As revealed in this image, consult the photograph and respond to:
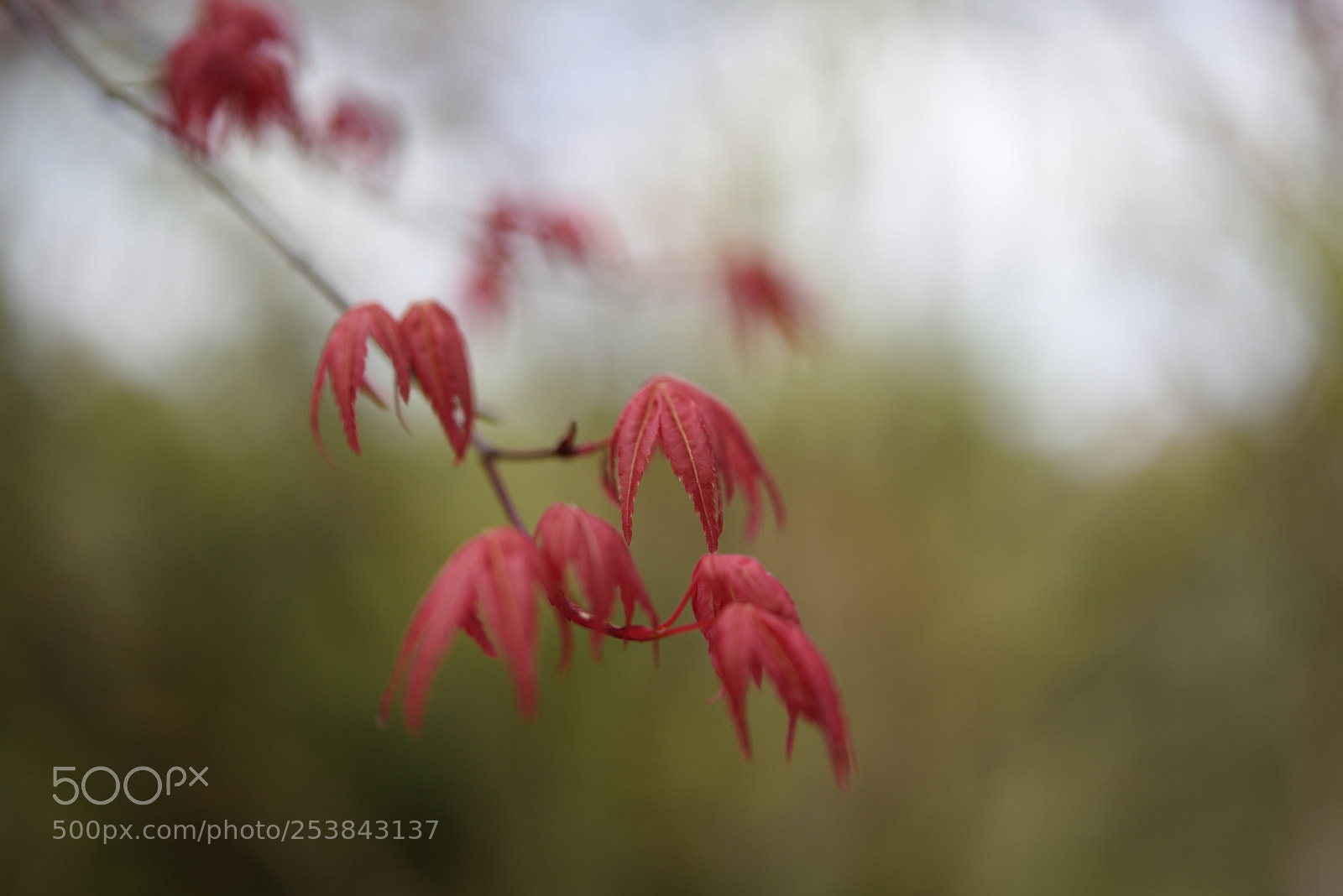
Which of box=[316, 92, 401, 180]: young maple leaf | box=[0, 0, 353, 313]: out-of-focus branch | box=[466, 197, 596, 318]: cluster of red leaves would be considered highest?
box=[316, 92, 401, 180]: young maple leaf

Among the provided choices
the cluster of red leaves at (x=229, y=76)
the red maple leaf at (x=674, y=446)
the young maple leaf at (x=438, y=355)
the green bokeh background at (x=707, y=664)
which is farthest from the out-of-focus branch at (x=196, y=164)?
the green bokeh background at (x=707, y=664)

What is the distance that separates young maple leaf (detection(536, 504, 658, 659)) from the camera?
1.87 feet

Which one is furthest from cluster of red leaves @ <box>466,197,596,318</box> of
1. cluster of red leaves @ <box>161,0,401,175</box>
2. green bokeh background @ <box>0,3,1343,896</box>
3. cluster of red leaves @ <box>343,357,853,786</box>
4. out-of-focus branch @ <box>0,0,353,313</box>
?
green bokeh background @ <box>0,3,1343,896</box>

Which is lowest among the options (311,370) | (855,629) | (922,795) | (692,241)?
(922,795)

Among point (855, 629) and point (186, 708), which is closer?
point (186, 708)

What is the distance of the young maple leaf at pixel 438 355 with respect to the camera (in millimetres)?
681

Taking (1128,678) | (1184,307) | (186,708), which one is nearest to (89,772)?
(186,708)

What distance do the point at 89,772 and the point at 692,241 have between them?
9.36 feet

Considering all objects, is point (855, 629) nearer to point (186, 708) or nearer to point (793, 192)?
point (793, 192)

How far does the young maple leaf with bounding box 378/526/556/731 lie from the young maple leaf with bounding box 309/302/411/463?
191mm

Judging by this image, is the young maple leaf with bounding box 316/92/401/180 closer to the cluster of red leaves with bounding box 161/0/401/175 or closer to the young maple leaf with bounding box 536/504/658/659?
the cluster of red leaves with bounding box 161/0/401/175

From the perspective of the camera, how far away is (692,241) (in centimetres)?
326

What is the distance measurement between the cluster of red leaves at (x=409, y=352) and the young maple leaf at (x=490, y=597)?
0.17m

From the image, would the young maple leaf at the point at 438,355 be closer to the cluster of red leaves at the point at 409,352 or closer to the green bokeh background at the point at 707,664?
the cluster of red leaves at the point at 409,352
